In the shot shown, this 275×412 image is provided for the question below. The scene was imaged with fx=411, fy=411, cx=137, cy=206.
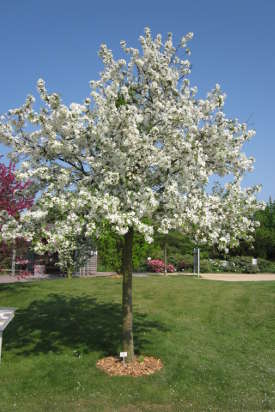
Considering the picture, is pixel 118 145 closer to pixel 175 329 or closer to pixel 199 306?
pixel 175 329

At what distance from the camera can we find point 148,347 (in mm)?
13555

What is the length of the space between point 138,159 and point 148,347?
6.56 meters

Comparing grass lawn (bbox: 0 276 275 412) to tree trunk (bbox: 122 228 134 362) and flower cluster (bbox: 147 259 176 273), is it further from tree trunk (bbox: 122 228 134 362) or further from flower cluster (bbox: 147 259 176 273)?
flower cluster (bbox: 147 259 176 273)

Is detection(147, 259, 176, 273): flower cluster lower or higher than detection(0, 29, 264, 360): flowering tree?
lower

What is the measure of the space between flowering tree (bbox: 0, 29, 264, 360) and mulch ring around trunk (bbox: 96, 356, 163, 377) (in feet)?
1.26

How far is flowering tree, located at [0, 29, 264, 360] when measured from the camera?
9.98 metres

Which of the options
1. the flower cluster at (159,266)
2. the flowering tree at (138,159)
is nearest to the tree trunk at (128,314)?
the flowering tree at (138,159)

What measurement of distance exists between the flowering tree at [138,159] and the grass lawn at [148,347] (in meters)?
1.88

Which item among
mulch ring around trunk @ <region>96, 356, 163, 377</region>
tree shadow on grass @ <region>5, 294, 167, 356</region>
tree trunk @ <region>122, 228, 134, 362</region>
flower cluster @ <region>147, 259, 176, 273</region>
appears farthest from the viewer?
flower cluster @ <region>147, 259, 176, 273</region>

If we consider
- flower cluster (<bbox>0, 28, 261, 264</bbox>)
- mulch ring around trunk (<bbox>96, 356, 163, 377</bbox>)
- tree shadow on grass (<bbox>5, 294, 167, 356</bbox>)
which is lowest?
mulch ring around trunk (<bbox>96, 356, 163, 377</bbox>)

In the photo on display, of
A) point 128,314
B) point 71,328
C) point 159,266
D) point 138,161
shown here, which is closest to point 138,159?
point 138,161

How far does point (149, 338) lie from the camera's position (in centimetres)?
1441

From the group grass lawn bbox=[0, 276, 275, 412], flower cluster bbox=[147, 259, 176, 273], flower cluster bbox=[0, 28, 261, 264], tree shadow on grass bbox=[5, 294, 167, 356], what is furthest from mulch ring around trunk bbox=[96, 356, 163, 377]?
flower cluster bbox=[147, 259, 176, 273]

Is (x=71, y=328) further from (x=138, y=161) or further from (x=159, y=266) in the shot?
(x=159, y=266)
